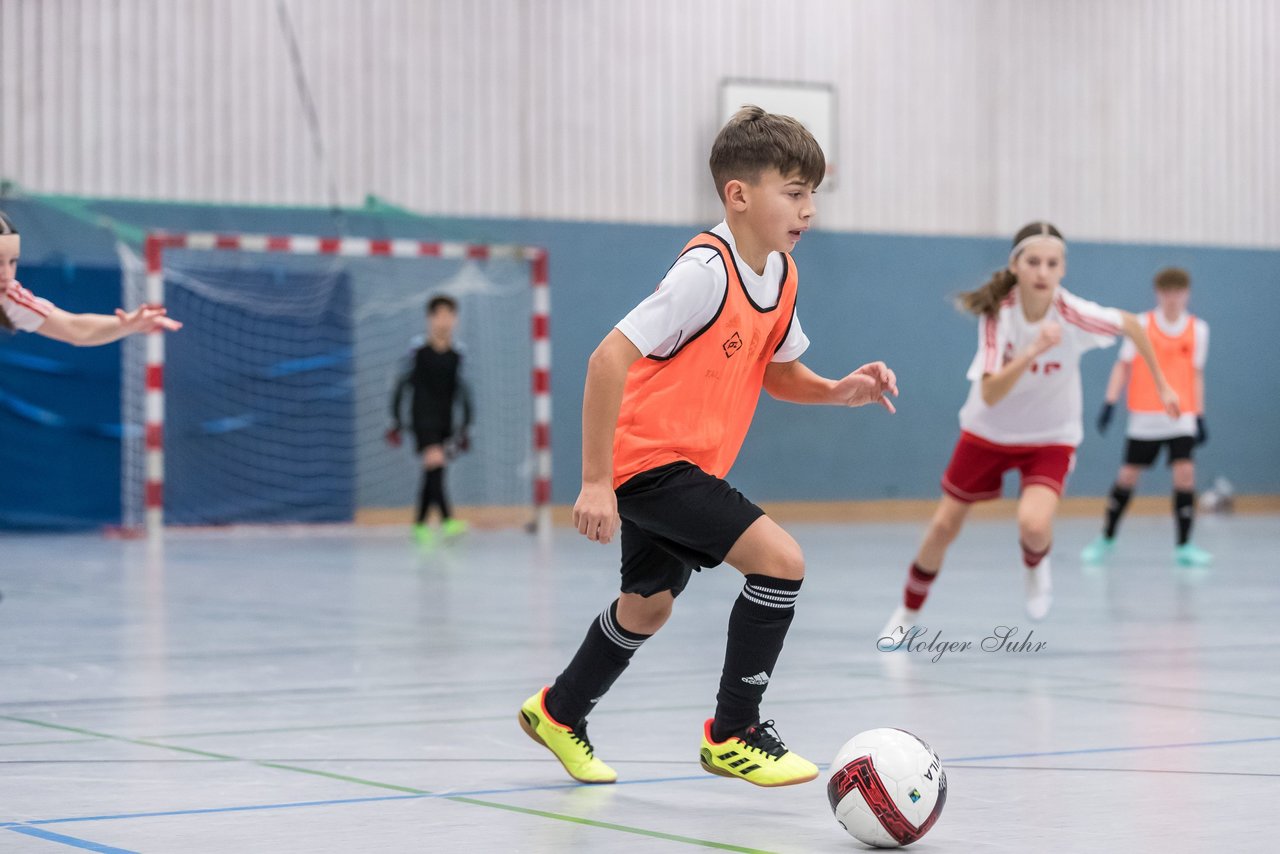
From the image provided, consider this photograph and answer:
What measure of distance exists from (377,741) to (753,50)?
50.2 ft

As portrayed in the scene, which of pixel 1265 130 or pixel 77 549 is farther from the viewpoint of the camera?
pixel 1265 130

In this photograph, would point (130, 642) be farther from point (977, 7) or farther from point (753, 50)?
point (977, 7)

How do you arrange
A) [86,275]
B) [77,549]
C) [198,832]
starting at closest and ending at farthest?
1. [198,832]
2. [77,549]
3. [86,275]

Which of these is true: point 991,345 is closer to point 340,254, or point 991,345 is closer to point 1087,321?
point 1087,321

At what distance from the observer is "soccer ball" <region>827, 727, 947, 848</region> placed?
3.45 meters

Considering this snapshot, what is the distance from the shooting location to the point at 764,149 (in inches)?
164

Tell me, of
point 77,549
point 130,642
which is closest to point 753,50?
point 77,549

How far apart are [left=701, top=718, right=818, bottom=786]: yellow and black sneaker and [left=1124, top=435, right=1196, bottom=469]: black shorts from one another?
360 inches

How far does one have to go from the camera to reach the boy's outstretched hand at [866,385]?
4406mm

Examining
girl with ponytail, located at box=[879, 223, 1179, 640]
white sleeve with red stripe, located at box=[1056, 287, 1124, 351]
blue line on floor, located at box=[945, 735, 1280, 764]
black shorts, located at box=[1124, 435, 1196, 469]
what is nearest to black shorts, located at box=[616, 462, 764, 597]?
blue line on floor, located at box=[945, 735, 1280, 764]

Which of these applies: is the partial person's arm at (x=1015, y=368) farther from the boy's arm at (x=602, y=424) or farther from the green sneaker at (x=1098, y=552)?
the green sneaker at (x=1098, y=552)

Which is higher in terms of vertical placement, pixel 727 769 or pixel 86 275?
pixel 86 275

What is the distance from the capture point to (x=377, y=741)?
4809 millimetres

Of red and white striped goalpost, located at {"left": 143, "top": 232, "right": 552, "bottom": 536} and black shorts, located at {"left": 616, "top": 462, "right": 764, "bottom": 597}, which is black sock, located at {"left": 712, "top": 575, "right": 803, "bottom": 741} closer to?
black shorts, located at {"left": 616, "top": 462, "right": 764, "bottom": 597}
